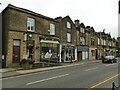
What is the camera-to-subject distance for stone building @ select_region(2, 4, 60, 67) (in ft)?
87.7

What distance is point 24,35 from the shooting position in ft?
93.5

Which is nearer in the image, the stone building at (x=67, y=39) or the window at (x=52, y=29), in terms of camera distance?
the window at (x=52, y=29)

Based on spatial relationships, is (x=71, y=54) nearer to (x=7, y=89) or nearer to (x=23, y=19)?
(x=23, y=19)

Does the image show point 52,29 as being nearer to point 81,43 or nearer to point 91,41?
point 81,43

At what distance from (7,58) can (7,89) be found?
1451 cm

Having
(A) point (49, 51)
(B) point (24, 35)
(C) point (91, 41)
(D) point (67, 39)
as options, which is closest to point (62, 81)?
(B) point (24, 35)

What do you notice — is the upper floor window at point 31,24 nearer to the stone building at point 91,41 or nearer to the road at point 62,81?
the road at point 62,81

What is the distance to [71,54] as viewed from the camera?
41.9 metres

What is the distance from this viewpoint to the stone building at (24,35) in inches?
1053

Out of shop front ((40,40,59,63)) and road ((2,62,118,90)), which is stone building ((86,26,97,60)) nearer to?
shop front ((40,40,59,63))

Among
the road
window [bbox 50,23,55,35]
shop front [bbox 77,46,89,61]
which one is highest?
window [bbox 50,23,55,35]

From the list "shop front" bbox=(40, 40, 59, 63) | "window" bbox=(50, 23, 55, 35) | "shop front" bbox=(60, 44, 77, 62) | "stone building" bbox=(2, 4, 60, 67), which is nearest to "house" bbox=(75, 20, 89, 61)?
"shop front" bbox=(60, 44, 77, 62)

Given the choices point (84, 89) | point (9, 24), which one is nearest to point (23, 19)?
point (9, 24)

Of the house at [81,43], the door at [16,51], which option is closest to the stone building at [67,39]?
the house at [81,43]
